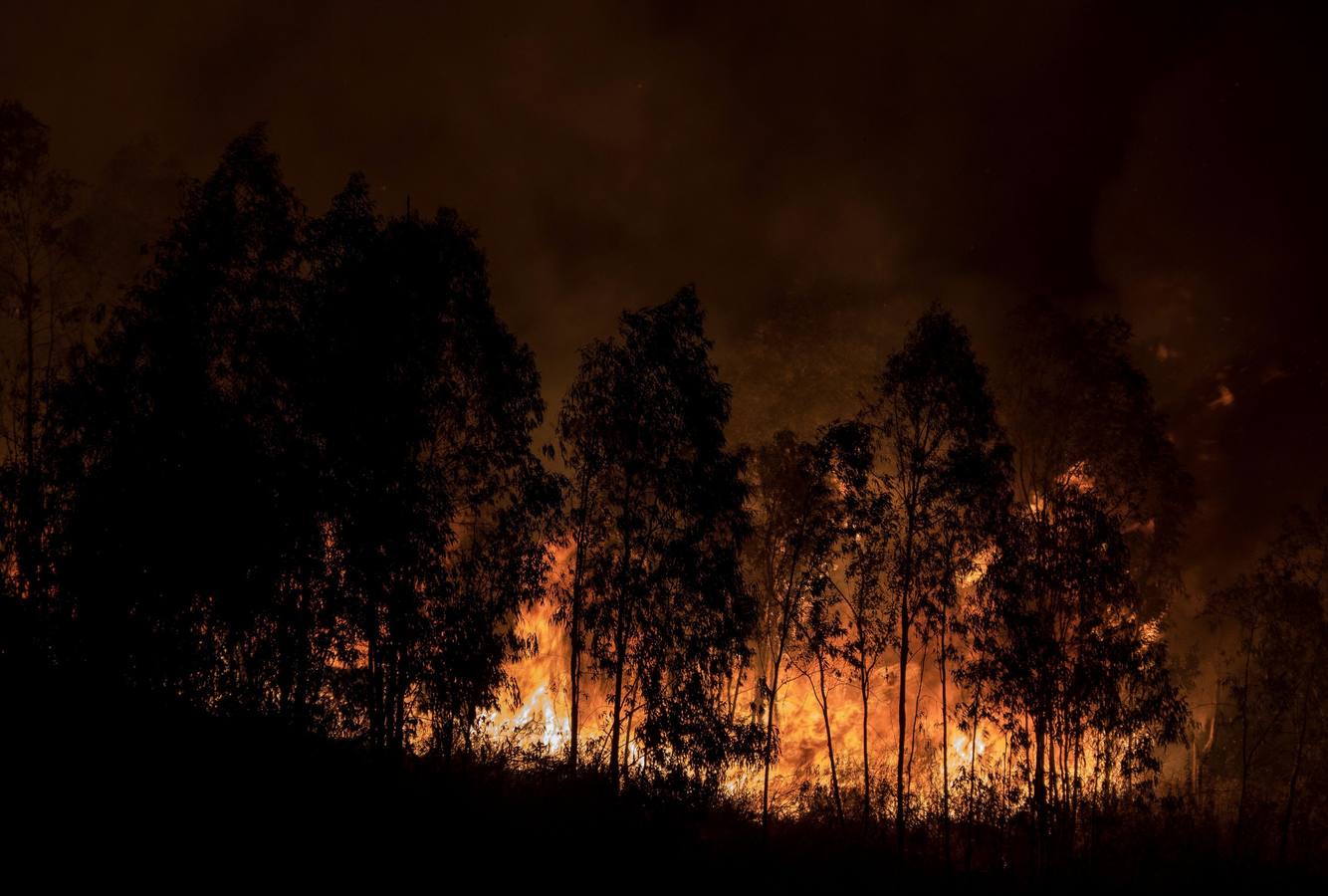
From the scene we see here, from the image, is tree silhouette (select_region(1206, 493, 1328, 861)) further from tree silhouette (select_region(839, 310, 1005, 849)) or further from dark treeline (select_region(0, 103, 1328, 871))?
tree silhouette (select_region(839, 310, 1005, 849))

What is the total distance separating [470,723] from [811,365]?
28358mm

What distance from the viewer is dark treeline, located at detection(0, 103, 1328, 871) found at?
40.4 ft

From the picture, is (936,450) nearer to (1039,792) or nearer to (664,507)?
(664,507)

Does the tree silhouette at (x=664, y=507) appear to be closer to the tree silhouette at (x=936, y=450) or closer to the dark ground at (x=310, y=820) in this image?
the dark ground at (x=310, y=820)

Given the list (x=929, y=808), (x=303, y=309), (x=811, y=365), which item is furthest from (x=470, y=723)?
(x=811, y=365)

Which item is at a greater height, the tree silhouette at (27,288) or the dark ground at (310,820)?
the tree silhouette at (27,288)

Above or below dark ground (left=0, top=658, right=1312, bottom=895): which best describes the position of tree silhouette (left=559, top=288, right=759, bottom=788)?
above

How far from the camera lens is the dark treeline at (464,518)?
485 inches

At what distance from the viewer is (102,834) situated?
26.9ft

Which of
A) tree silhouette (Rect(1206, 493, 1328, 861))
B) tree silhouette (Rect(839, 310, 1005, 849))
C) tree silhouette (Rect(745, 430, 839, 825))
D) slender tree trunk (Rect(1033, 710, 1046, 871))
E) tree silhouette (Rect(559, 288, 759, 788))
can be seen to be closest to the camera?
tree silhouette (Rect(559, 288, 759, 788))

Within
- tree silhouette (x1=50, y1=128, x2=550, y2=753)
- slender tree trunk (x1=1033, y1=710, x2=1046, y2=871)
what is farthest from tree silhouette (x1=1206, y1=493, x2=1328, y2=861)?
tree silhouette (x1=50, y1=128, x2=550, y2=753)

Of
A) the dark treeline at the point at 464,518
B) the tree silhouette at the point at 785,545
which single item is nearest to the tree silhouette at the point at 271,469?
the dark treeline at the point at 464,518

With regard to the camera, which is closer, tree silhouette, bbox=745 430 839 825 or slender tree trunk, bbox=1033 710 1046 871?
slender tree trunk, bbox=1033 710 1046 871

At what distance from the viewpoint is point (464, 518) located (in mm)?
15094
